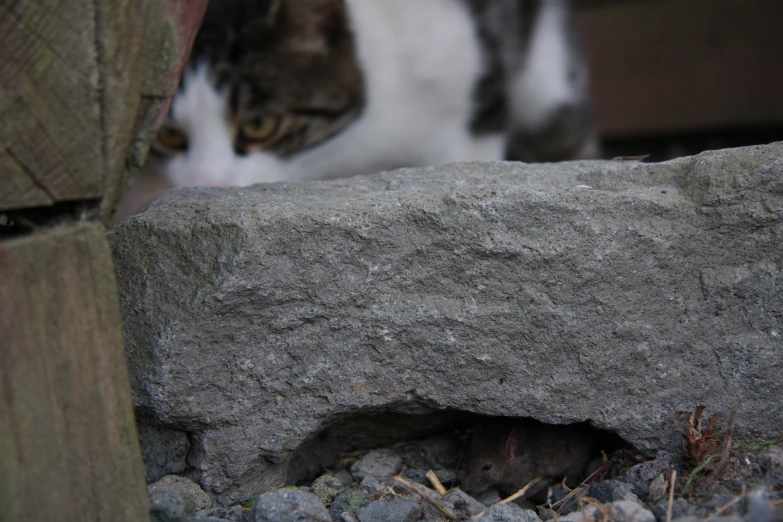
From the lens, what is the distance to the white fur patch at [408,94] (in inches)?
81.2

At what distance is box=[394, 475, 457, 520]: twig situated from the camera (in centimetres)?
112

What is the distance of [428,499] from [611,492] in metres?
0.27

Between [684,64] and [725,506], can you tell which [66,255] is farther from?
[684,64]

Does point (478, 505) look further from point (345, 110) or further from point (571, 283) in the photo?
point (345, 110)

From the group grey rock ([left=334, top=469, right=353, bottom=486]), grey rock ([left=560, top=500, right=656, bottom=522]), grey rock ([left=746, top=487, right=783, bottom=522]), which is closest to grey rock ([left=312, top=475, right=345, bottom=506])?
grey rock ([left=334, top=469, right=353, bottom=486])

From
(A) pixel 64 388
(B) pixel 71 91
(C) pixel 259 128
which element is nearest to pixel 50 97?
(B) pixel 71 91

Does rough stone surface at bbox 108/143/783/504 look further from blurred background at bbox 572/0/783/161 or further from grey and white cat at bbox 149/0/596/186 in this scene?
blurred background at bbox 572/0/783/161

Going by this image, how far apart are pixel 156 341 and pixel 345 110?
1.18 metres

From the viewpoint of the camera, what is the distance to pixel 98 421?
880 mm

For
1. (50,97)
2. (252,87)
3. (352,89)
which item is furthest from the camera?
(352,89)

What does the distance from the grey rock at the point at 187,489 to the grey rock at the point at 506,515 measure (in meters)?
0.40

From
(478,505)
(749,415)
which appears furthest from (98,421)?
(749,415)

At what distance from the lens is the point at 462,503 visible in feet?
3.82

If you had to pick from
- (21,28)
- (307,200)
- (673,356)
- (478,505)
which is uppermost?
(21,28)
